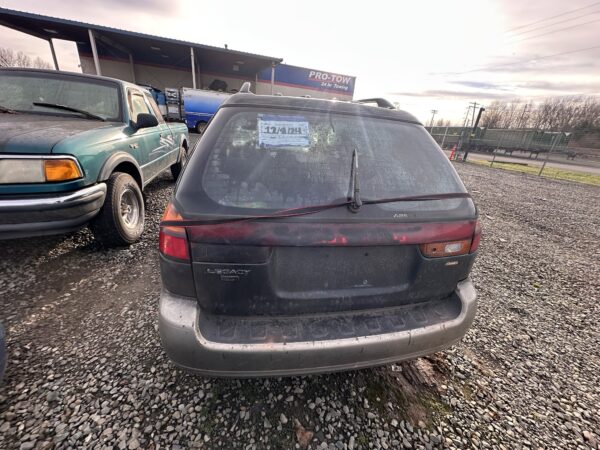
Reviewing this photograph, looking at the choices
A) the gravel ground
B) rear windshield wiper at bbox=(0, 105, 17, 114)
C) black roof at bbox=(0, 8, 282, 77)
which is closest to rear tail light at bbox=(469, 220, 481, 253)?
the gravel ground

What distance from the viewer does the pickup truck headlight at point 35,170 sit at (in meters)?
2.14

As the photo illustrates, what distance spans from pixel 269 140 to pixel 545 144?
1430 inches

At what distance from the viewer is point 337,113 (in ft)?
5.52

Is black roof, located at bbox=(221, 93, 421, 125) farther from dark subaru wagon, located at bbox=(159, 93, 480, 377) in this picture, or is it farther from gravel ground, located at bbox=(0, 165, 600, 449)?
gravel ground, located at bbox=(0, 165, 600, 449)

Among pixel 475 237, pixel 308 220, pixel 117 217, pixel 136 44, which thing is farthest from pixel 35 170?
pixel 136 44

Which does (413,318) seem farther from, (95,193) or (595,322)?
(95,193)

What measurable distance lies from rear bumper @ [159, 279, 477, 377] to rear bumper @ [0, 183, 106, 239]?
1.73m

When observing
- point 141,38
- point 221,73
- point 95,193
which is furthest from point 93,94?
point 221,73

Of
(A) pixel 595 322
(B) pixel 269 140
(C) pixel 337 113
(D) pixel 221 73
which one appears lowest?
(A) pixel 595 322

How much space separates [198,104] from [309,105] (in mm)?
18799

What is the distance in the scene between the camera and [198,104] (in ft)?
57.6

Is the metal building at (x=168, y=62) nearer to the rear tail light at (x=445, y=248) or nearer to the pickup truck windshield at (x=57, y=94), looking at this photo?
the pickup truck windshield at (x=57, y=94)

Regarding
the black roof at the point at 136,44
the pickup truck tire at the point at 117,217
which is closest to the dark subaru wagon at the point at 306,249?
the pickup truck tire at the point at 117,217

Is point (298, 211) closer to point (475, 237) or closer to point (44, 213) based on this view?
point (475, 237)
